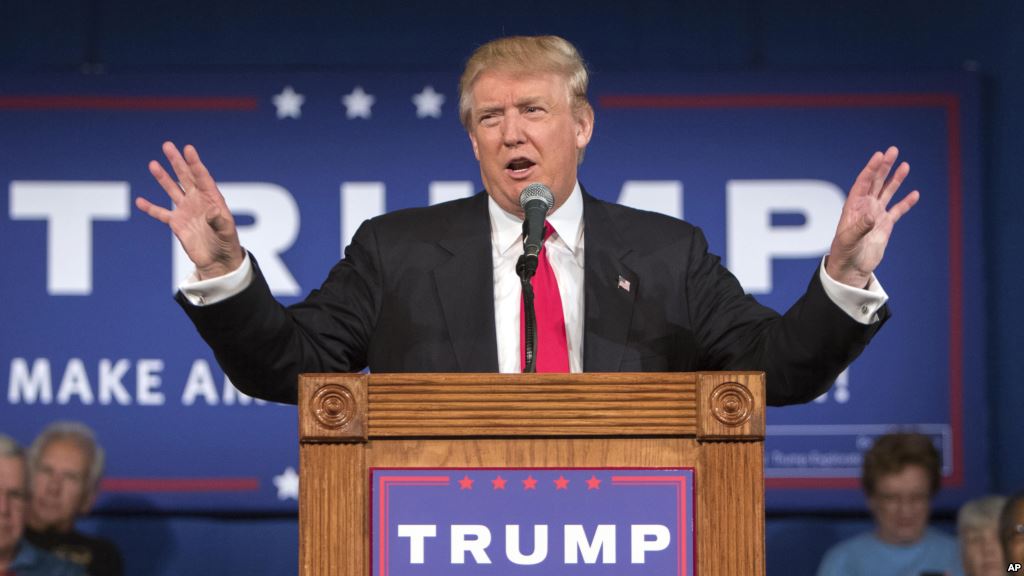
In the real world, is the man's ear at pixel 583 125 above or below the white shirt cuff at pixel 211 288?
above

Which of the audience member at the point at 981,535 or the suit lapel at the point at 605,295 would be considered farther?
A: the audience member at the point at 981,535

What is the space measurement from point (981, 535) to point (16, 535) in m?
2.39

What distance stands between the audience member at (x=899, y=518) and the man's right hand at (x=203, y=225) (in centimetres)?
242

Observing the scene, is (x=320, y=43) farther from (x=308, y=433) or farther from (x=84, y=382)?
(x=308, y=433)

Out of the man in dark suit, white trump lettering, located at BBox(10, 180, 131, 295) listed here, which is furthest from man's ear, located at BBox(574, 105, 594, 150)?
white trump lettering, located at BBox(10, 180, 131, 295)

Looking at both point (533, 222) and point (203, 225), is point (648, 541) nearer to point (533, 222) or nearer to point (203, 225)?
point (533, 222)

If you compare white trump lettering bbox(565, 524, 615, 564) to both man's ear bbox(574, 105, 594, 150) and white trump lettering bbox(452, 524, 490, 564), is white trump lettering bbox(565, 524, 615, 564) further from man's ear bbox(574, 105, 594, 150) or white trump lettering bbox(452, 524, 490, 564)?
man's ear bbox(574, 105, 594, 150)

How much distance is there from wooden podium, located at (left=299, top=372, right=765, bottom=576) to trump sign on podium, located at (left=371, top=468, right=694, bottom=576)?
0.01 m

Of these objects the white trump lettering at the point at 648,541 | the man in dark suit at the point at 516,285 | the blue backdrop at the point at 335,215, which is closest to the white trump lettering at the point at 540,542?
the white trump lettering at the point at 648,541

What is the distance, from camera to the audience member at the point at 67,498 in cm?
364

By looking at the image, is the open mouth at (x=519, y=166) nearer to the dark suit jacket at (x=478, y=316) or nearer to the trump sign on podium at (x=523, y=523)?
the dark suit jacket at (x=478, y=316)

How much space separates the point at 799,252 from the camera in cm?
378

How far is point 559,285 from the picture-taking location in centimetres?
181

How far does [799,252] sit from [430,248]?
6.91 feet
